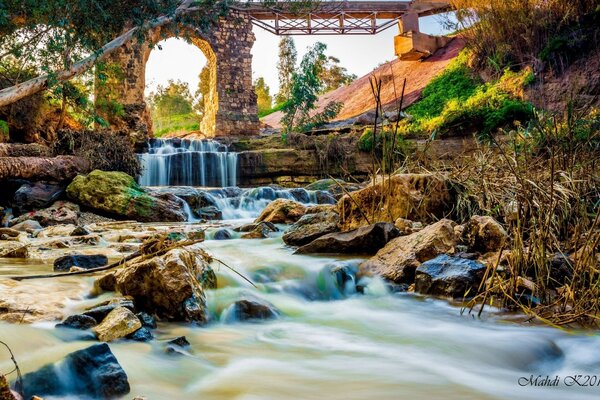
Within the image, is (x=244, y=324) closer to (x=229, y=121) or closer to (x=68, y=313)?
(x=68, y=313)

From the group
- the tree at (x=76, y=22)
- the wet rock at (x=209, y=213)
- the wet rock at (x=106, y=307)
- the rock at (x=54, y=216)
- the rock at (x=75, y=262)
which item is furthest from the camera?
the wet rock at (x=209, y=213)

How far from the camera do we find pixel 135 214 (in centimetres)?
890

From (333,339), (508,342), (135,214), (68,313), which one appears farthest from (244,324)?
(135,214)

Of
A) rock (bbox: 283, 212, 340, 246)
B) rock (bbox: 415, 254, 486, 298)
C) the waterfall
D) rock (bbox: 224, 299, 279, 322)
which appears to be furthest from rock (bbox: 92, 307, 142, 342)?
the waterfall

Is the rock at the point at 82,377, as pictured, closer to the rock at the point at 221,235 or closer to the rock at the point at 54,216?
the rock at the point at 221,235

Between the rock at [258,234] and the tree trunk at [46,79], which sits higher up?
the tree trunk at [46,79]

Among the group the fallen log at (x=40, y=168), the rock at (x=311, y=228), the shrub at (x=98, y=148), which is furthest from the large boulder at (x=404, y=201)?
the shrub at (x=98, y=148)

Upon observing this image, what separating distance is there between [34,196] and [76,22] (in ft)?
13.7

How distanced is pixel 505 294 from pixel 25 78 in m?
11.8

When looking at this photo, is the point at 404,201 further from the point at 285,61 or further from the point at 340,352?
the point at 285,61

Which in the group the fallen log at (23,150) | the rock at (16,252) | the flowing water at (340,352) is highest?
the fallen log at (23,150)

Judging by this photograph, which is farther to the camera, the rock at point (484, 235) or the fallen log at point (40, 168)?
the fallen log at point (40, 168)

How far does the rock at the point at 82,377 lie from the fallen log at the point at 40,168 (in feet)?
26.9

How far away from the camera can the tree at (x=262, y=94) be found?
39.9 meters
